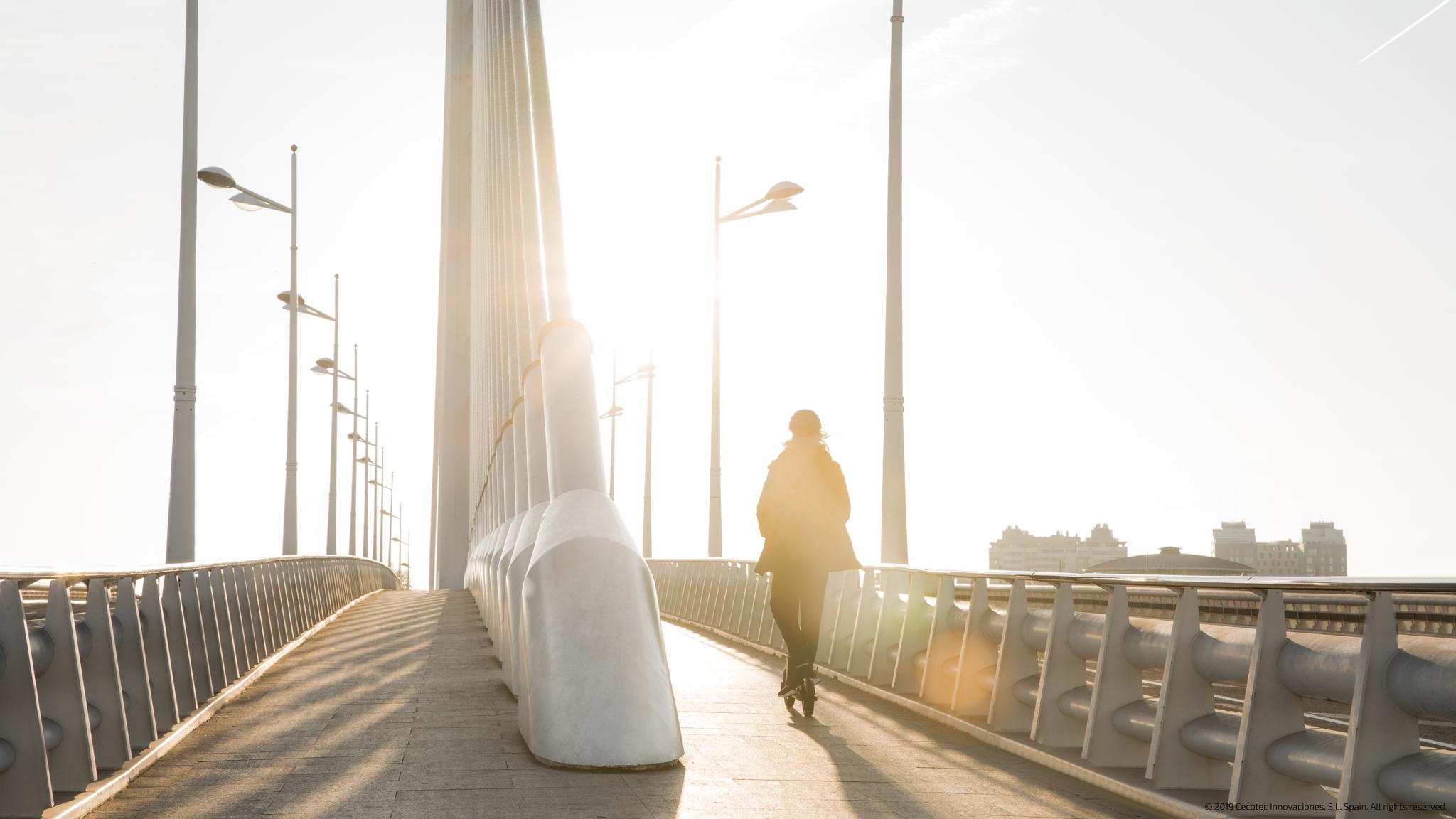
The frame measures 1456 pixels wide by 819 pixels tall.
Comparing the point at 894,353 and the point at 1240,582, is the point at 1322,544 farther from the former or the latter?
the point at 1240,582

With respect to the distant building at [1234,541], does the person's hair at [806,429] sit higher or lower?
higher

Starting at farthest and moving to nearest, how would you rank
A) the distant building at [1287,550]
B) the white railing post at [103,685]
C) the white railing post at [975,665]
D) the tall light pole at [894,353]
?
the distant building at [1287,550] → the tall light pole at [894,353] → the white railing post at [975,665] → the white railing post at [103,685]

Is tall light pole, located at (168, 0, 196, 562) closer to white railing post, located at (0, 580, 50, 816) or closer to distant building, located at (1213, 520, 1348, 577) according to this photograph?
white railing post, located at (0, 580, 50, 816)

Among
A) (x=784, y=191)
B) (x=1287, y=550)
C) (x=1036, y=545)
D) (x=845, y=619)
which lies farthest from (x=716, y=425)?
(x=1036, y=545)

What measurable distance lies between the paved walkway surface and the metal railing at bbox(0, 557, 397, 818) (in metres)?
0.22

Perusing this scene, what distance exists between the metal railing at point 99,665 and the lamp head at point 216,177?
11968 mm

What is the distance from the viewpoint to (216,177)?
69.8 feet

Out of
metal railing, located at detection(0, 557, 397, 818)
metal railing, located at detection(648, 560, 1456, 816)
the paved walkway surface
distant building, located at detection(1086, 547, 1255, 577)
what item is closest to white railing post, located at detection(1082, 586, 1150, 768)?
metal railing, located at detection(648, 560, 1456, 816)

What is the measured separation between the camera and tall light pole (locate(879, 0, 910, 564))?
1580 centimetres

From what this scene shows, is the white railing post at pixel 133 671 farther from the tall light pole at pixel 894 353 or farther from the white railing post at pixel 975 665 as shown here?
the tall light pole at pixel 894 353

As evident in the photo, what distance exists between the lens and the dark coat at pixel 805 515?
9312 millimetres

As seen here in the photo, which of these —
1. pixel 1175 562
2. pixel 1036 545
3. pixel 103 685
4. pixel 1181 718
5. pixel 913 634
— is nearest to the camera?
pixel 1181 718

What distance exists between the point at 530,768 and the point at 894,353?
398 inches

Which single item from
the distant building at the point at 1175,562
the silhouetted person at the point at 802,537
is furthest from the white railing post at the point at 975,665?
the distant building at the point at 1175,562
